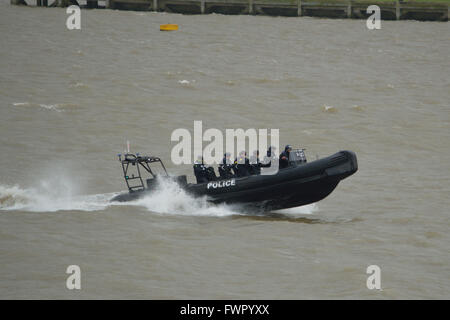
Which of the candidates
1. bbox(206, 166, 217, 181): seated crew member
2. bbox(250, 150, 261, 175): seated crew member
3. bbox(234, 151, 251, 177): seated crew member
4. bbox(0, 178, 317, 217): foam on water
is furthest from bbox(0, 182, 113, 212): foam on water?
bbox(250, 150, 261, 175): seated crew member

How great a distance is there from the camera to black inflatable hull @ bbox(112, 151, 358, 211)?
782 inches

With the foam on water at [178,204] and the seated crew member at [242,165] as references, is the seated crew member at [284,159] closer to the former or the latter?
the seated crew member at [242,165]

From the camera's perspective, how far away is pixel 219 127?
29.9 meters

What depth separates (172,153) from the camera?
26.9 meters

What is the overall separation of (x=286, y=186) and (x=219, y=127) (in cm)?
998

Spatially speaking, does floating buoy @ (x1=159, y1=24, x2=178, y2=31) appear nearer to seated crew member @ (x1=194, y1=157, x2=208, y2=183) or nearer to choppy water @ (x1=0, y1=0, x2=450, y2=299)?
choppy water @ (x1=0, y1=0, x2=450, y2=299)

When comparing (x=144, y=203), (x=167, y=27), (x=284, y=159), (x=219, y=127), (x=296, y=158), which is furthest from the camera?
(x=167, y=27)

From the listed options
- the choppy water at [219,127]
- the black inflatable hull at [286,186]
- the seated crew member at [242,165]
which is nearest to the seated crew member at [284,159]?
the black inflatable hull at [286,186]

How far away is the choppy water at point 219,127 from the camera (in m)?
15.7

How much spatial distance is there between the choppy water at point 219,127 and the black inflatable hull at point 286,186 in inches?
14.3

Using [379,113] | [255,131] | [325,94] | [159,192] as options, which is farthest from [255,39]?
[159,192]

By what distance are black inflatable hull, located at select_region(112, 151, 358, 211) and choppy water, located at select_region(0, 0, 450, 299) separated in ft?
1.19

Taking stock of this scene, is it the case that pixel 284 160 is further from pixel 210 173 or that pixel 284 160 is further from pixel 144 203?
pixel 144 203

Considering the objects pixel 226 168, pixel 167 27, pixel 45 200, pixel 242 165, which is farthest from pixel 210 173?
pixel 167 27
